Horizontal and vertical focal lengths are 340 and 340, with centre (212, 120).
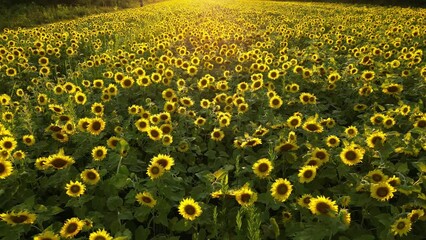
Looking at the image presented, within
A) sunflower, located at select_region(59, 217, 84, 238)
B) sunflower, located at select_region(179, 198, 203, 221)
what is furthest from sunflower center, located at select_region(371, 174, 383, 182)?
sunflower, located at select_region(59, 217, 84, 238)

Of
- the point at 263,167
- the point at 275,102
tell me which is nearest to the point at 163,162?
the point at 263,167

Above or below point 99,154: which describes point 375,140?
above

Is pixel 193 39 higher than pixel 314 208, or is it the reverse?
pixel 314 208

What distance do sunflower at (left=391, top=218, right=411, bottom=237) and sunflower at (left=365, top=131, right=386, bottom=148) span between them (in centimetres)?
93

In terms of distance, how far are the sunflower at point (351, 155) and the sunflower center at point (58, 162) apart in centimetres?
252

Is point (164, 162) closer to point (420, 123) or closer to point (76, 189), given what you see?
point (76, 189)

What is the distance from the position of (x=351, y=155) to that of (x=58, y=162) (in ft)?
8.71

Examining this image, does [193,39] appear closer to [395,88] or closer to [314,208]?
[395,88]

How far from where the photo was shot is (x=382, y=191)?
2.66 meters

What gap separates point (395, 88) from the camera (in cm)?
478

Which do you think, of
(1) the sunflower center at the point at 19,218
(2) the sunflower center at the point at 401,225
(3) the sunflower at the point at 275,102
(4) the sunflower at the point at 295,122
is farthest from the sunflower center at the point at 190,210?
(3) the sunflower at the point at 275,102

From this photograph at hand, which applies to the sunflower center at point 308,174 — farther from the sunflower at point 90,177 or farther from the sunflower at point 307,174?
the sunflower at point 90,177

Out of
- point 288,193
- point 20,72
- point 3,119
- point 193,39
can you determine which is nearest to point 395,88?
point 288,193

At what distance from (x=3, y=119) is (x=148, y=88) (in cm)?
221
